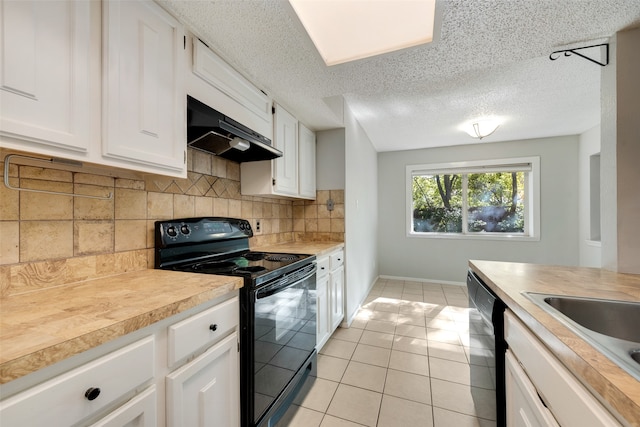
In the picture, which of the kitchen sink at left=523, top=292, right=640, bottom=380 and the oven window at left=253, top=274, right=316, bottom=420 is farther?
the oven window at left=253, top=274, right=316, bottom=420

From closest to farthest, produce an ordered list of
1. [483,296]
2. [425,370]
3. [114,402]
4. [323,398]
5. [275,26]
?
[114,402] < [483,296] < [275,26] < [323,398] < [425,370]

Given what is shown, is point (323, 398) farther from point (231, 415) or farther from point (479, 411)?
point (479, 411)

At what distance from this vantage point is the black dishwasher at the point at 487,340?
1.06 metres

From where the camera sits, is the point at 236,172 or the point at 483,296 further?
the point at 236,172

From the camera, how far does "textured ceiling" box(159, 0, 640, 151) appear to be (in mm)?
1235

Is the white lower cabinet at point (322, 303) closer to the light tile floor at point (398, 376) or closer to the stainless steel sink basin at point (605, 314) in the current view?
the light tile floor at point (398, 376)

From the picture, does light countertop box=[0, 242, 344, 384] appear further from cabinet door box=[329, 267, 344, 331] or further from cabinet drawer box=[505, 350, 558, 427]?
cabinet door box=[329, 267, 344, 331]

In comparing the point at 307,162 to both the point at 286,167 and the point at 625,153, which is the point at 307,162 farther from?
the point at 625,153

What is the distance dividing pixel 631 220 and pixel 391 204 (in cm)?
321

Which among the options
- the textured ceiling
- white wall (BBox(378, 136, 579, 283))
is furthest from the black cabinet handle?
white wall (BBox(378, 136, 579, 283))

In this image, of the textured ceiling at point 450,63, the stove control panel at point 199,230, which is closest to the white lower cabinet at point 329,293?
the stove control panel at point 199,230

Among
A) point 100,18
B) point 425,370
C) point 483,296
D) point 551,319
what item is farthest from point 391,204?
point 100,18

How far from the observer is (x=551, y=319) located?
756 millimetres

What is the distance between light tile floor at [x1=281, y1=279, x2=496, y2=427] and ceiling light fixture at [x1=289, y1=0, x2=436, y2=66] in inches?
69.1
